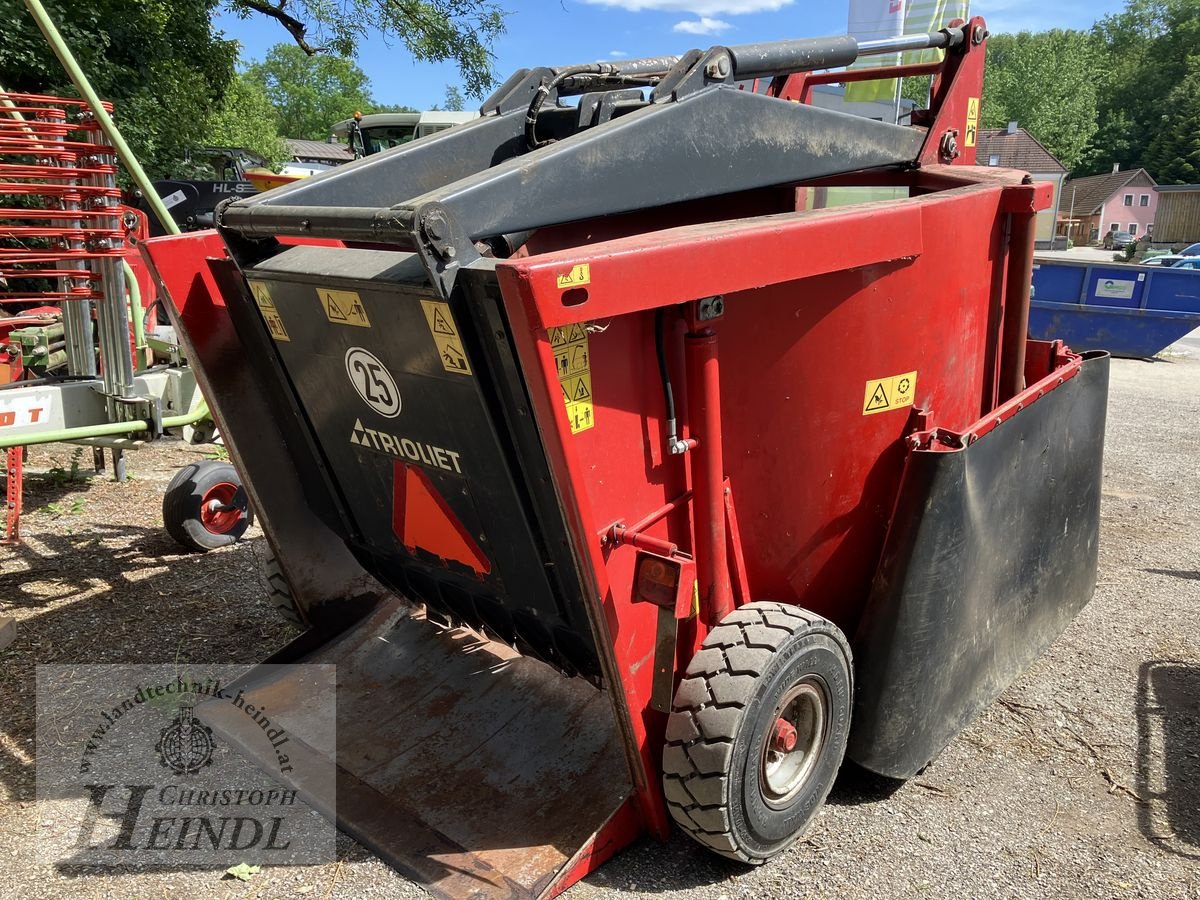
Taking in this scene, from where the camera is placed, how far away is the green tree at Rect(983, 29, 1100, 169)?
52594mm

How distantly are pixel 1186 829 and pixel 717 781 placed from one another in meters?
1.57

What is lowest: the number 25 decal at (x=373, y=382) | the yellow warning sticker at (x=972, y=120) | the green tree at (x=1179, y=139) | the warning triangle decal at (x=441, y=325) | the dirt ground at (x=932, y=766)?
the dirt ground at (x=932, y=766)

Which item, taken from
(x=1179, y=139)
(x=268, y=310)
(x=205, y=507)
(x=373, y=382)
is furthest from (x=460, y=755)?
(x=1179, y=139)

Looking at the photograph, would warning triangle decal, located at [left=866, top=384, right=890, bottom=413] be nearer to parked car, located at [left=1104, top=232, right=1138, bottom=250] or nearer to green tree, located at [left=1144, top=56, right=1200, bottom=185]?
parked car, located at [left=1104, top=232, right=1138, bottom=250]

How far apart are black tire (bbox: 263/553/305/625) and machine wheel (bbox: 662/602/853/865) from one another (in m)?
1.78

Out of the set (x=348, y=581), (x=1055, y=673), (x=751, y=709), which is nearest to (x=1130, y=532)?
(x=1055, y=673)

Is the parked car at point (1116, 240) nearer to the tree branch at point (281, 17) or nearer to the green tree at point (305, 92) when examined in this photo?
the tree branch at point (281, 17)

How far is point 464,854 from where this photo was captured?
2.48m

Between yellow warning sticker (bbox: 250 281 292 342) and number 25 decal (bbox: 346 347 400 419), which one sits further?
yellow warning sticker (bbox: 250 281 292 342)

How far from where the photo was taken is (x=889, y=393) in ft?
8.79

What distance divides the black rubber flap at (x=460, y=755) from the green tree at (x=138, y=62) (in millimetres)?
9584

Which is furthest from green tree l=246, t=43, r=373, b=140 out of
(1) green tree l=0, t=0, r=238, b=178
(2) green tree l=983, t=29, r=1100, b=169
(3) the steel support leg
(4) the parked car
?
(3) the steel support leg

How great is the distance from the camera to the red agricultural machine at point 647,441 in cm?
215

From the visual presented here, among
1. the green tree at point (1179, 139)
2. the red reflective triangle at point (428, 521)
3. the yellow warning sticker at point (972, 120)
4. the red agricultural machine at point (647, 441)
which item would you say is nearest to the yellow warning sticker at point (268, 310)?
the red agricultural machine at point (647, 441)
